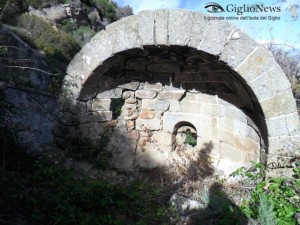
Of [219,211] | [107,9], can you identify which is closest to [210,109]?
[219,211]

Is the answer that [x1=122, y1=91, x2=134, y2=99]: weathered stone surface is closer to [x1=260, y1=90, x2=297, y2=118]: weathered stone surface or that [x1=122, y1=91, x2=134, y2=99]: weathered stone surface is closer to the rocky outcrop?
[x1=260, y1=90, x2=297, y2=118]: weathered stone surface

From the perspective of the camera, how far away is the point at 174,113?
460 cm

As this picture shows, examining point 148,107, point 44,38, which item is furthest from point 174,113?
point 44,38

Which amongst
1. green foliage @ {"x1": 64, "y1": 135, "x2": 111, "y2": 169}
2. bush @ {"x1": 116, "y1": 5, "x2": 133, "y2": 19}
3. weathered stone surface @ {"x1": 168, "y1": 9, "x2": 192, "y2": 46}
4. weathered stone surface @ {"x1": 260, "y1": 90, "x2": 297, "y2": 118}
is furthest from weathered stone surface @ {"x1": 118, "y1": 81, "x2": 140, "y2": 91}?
bush @ {"x1": 116, "y1": 5, "x2": 133, "y2": 19}

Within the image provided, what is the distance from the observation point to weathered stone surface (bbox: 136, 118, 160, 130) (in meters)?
4.65

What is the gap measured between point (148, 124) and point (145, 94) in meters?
0.44

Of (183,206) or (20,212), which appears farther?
(183,206)

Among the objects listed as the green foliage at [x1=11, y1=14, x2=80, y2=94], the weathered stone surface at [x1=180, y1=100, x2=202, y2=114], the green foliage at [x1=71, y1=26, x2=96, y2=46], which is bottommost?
the weathered stone surface at [x1=180, y1=100, x2=202, y2=114]

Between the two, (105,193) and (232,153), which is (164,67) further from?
(105,193)

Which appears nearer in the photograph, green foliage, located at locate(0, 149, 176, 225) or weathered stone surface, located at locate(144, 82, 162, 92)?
green foliage, located at locate(0, 149, 176, 225)

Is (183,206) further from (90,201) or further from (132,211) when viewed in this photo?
(90,201)

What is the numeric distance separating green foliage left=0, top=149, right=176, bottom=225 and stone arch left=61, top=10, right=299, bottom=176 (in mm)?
1193

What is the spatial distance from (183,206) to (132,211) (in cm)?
54

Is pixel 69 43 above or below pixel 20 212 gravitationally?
above
